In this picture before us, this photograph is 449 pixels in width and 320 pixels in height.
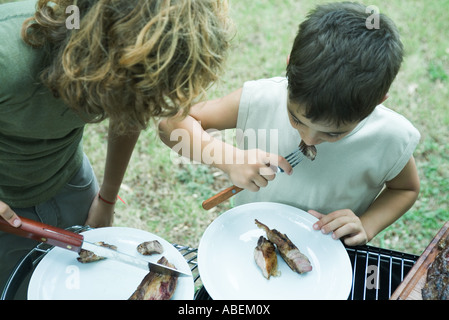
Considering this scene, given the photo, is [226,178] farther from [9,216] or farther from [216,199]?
[9,216]

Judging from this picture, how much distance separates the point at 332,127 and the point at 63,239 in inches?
36.8

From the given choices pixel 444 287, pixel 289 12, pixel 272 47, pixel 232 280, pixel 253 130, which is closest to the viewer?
pixel 444 287

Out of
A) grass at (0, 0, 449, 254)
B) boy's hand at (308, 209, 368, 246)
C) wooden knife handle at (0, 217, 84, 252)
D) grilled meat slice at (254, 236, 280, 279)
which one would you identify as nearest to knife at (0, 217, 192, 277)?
wooden knife handle at (0, 217, 84, 252)

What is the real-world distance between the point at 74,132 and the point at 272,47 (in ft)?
10.8

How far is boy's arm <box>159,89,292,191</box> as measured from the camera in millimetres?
1667

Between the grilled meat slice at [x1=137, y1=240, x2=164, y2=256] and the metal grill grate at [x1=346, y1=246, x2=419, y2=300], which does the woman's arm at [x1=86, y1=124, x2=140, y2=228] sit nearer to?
the grilled meat slice at [x1=137, y1=240, x2=164, y2=256]

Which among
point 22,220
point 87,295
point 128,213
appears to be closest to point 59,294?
point 87,295

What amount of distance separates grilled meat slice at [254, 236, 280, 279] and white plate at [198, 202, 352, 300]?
0.7 inches

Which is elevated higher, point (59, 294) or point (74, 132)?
point (74, 132)

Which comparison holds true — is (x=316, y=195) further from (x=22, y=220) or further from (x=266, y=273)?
(x=22, y=220)

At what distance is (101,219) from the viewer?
208 cm

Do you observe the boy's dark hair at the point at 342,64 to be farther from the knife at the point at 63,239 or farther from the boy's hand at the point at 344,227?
the knife at the point at 63,239

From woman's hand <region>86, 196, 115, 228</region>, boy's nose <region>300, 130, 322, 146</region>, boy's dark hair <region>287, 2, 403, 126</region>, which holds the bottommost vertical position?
woman's hand <region>86, 196, 115, 228</region>

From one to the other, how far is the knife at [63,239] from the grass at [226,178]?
186cm
